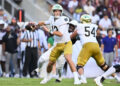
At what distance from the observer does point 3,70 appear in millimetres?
19609

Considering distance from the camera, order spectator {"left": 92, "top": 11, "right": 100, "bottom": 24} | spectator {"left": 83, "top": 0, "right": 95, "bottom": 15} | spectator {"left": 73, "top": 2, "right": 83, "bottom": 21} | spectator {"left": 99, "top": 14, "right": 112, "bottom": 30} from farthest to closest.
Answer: spectator {"left": 83, "top": 0, "right": 95, "bottom": 15}
spectator {"left": 73, "top": 2, "right": 83, "bottom": 21}
spectator {"left": 92, "top": 11, "right": 100, "bottom": 24}
spectator {"left": 99, "top": 14, "right": 112, "bottom": 30}

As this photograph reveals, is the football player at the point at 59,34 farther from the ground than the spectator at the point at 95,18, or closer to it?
farther from the ground

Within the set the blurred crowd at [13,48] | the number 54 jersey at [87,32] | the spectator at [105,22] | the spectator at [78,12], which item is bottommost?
the blurred crowd at [13,48]

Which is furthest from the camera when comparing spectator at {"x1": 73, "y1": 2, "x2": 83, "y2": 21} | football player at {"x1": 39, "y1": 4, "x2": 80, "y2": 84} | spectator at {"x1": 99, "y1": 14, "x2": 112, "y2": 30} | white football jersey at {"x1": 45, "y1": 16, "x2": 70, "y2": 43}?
spectator at {"x1": 73, "y1": 2, "x2": 83, "y2": 21}

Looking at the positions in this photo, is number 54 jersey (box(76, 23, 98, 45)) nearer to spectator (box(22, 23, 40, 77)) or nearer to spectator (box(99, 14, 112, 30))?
spectator (box(22, 23, 40, 77))

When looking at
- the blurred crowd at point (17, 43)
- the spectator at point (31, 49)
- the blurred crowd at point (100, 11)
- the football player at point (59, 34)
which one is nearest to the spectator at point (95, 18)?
the blurred crowd at point (100, 11)

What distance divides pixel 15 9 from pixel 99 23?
12.2 ft

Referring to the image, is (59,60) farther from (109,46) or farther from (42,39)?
(109,46)

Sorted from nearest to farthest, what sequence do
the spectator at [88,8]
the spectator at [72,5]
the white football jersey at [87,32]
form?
the white football jersey at [87,32] < the spectator at [88,8] < the spectator at [72,5]

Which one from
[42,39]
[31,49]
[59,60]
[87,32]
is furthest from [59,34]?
[42,39]

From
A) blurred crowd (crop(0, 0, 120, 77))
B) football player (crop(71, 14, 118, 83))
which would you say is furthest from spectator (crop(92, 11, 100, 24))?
football player (crop(71, 14, 118, 83))

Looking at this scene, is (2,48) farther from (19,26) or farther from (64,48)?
(64,48)

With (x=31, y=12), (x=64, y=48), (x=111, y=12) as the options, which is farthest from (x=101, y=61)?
(x=31, y=12)

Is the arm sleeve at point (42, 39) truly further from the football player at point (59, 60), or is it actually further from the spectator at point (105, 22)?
the spectator at point (105, 22)
